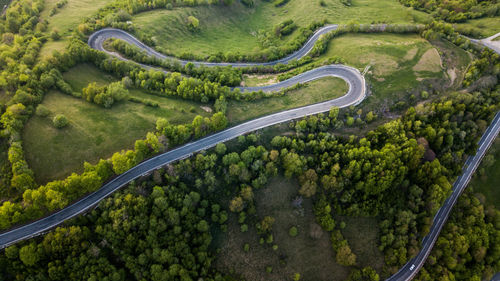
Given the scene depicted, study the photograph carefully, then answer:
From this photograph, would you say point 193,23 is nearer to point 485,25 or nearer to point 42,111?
point 42,111

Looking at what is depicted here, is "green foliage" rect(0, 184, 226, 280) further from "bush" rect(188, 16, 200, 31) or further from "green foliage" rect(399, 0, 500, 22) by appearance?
"green foliage" rect(399, 0, 500, 22)

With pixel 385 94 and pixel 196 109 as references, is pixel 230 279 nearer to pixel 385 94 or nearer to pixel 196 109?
pixel 196 109

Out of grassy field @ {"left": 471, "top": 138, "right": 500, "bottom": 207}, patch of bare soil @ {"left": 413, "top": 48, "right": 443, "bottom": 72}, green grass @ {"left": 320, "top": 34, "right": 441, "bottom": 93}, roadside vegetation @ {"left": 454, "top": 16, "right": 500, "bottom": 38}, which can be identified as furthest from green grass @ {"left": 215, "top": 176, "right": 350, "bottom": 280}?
roadside vegetation @ {"left": 454, "top": 16, "right": 500, "bottom": 38}

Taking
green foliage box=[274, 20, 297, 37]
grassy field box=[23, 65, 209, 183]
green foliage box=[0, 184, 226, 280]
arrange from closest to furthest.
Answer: green foliage box=[0, 184, 226, 280]
grassy field box=[23, 65, 209, 183]
green foliage box=[274, 20, 297, 37]

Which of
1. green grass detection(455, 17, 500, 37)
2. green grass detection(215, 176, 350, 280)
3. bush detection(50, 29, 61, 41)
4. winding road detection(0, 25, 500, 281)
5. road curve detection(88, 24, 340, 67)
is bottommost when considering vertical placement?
green grass detection(215, 176, 350, 280)

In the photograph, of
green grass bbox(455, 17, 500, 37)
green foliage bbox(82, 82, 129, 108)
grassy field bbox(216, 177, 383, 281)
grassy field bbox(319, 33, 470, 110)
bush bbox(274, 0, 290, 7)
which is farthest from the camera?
bush bbox(274, 0, 290, 7)

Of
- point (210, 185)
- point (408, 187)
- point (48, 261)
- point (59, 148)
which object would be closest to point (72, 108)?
point (59, 148)

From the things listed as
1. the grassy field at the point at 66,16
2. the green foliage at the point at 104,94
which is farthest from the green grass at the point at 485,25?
the grassy field at the point at 66,16
